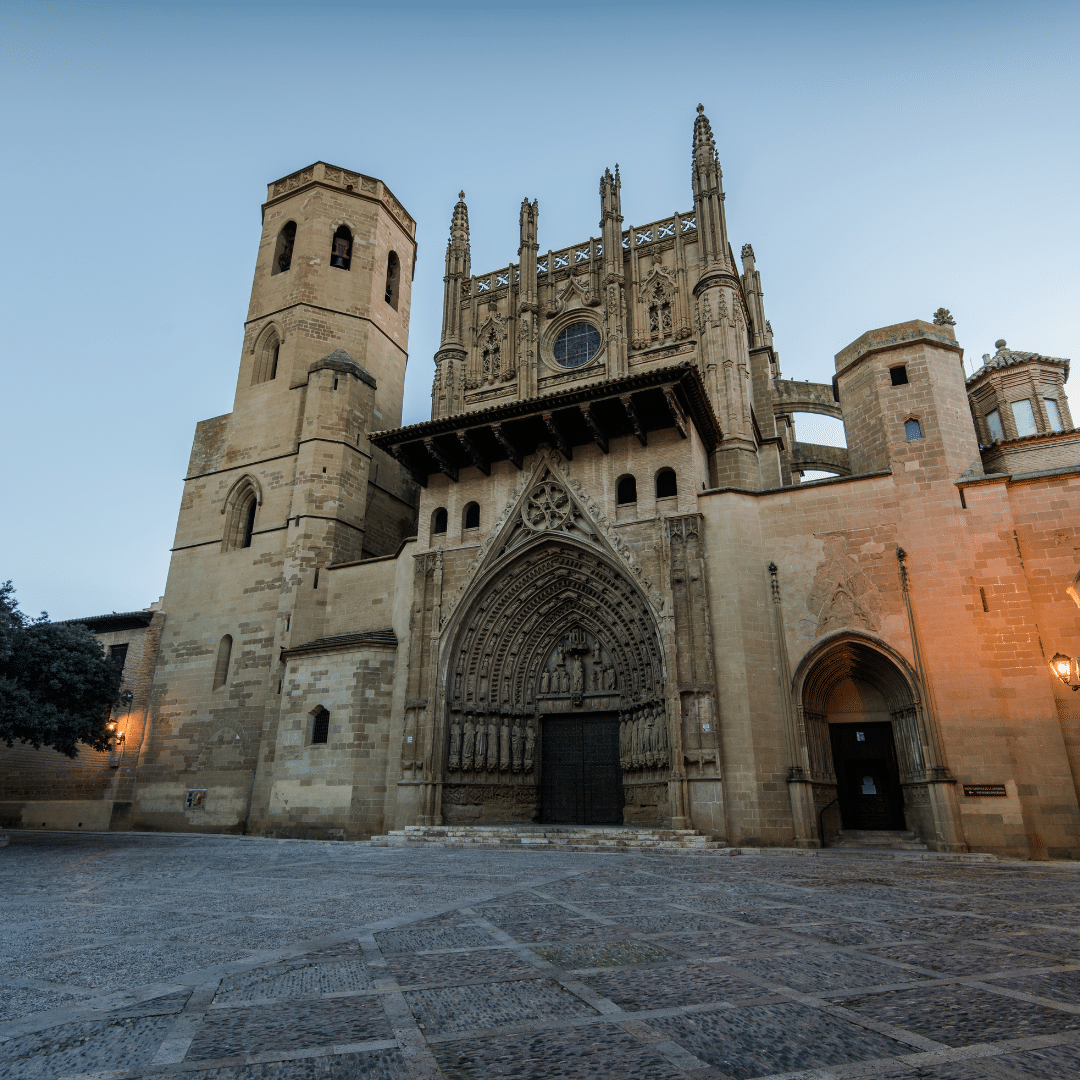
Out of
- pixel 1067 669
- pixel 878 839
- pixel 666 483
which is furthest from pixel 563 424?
pixel 878 839

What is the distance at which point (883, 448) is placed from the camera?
15820 millimetres

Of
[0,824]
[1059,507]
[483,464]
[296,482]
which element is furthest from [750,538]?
[0,824]

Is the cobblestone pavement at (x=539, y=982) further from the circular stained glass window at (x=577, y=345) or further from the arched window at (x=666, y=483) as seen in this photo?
the circular stained glass window at (x=577, y=345)

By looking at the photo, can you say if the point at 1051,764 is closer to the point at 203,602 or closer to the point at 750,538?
the point at 750,538

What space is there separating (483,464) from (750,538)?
6857mm

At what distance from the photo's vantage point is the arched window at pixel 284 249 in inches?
1024

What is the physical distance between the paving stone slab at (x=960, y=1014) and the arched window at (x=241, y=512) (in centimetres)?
2211

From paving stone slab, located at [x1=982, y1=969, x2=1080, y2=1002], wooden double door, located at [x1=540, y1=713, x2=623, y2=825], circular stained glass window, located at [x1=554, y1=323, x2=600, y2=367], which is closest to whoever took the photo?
paving stone slab, located at [x1=982, y1=969, x2=1080, y2=1002]

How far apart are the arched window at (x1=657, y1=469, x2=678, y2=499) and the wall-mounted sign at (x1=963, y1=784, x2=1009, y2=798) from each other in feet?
26.8

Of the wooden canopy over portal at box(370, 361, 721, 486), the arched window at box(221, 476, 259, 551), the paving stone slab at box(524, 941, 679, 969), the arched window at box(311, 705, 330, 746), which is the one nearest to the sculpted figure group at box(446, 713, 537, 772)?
the arched window at box(311, 705, 330, 746)

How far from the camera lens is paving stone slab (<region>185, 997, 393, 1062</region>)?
2.51 m

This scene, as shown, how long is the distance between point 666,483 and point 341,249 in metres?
16.3

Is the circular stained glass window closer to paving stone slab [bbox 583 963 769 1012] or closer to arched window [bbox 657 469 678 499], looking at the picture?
arched window [bbox 657 469 678 499]

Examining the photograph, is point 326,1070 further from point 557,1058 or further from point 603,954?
point 603,954
